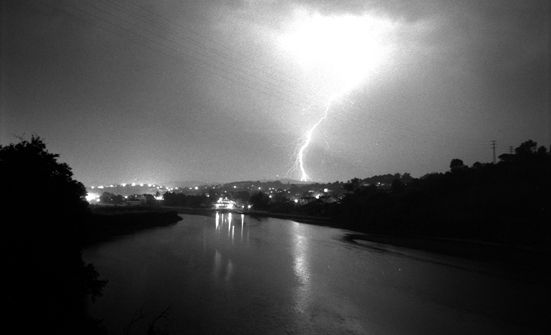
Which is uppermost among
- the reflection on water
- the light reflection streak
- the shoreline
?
the shoreline

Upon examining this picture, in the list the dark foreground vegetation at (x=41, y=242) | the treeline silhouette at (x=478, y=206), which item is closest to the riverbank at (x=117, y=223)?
the dark foreground vegetation at (x=41, y=242)

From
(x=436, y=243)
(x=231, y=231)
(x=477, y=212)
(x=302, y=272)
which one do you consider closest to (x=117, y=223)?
(x=231, y=231)

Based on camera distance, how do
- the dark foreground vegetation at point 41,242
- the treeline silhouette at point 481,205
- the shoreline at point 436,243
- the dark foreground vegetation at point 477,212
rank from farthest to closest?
the treeline silhouette at point 481,205 → the dark foreground vegetation at point 477,212 → the shoreline at point 436,243 → the dark foreground vegetation at point 41,242

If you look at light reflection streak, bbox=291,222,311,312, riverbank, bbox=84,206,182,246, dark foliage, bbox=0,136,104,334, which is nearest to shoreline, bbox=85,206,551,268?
riverbank, bbox=84,206,182,246

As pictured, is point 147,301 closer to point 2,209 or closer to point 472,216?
point 2,209

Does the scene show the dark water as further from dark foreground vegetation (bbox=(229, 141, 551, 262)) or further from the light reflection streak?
dark foreground vegetation (bbox=(229, 141, 551, 262))

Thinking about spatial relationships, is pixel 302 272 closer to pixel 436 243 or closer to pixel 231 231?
pixel 436 243

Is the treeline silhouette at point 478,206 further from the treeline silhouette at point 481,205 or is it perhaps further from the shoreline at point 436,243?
the shoreline at point 436,243
